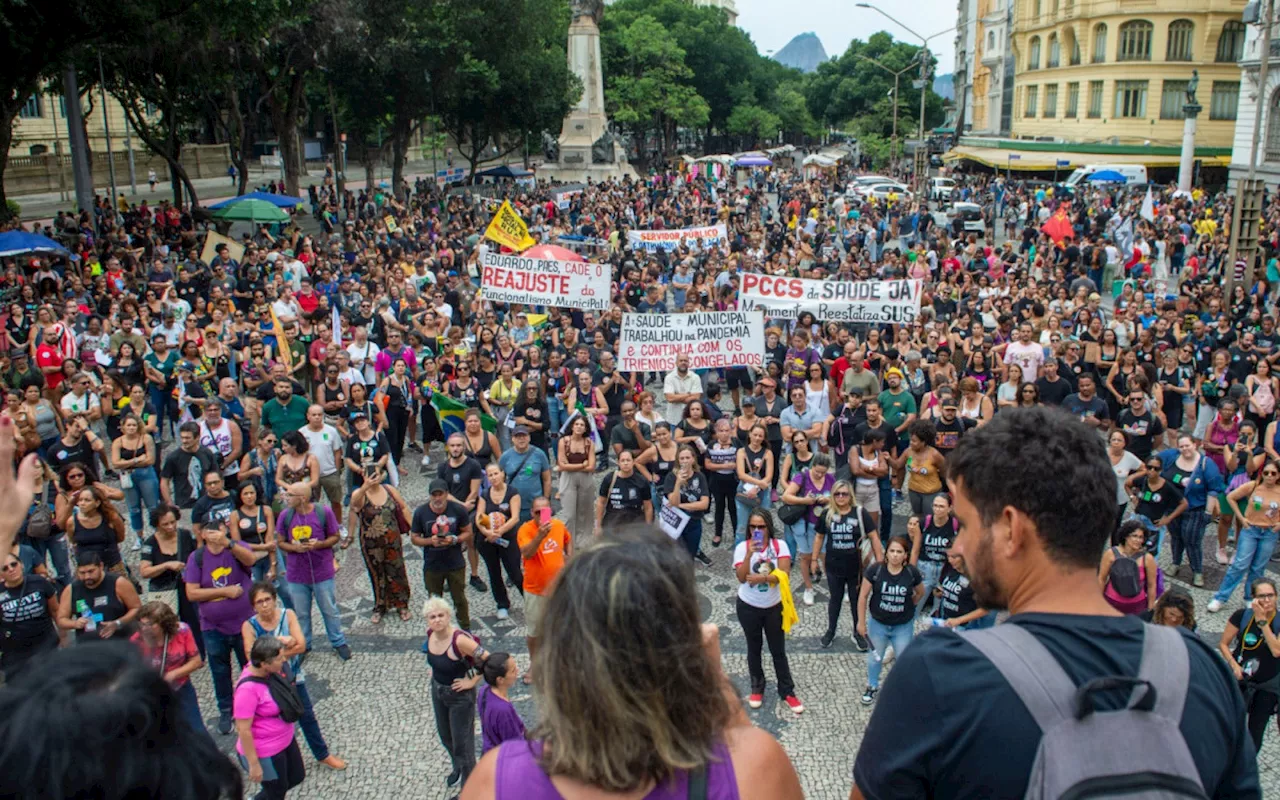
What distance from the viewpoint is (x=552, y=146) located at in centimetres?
6738

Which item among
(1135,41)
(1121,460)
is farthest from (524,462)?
(1135,41)

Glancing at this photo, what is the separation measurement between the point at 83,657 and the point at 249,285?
1907 cm

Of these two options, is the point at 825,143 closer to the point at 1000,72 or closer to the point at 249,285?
the point at 1000,72

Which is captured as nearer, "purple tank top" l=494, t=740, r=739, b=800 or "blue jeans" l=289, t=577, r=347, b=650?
"purple tank top" l=494, t=740, r=739, b=800

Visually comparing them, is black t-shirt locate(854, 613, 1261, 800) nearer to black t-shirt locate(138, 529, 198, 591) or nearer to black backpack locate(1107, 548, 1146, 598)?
black backpack locate(1107, 548, 1146, 598)

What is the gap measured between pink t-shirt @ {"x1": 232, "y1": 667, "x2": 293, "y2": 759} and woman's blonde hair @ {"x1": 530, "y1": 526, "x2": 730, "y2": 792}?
4.53 metres

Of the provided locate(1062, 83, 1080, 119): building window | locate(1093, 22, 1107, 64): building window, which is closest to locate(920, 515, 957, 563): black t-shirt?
locate(1093, 22, 1107, 64): building window

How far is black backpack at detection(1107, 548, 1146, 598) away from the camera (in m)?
7.07

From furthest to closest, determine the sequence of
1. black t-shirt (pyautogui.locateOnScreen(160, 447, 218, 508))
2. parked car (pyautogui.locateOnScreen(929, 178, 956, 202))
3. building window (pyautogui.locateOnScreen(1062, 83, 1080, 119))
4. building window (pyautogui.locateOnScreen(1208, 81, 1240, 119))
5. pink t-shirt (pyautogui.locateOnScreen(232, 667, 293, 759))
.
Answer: building window (pyautogui.locateOnScreen(1062, 83, 1080, 119)) → building window (pyautogui.locateOnScreen(1208, 81, 1240, 119)) → parked car (pyautogui.locateOnScreen(929, 178, 956, 202)) → black t-shirt (pyautogui.locateOnScreen(160, 447, 218, 508)) → pink t-shirt (pyautogui.locateOnScreen(232, 667, 293, 759))

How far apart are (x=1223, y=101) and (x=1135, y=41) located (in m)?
5.73

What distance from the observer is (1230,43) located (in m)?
54.5

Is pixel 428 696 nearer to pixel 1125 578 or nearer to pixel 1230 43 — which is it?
pixel 1125 578

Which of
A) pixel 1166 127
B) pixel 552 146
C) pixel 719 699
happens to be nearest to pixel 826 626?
pixel 719 699

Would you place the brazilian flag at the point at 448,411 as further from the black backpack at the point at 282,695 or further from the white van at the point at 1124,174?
the white van at the point at 1124,174
